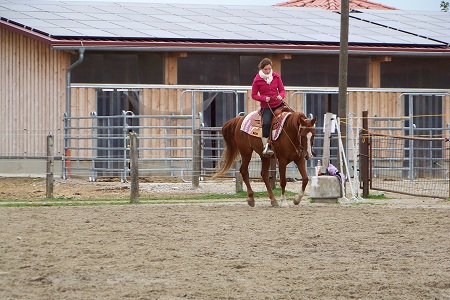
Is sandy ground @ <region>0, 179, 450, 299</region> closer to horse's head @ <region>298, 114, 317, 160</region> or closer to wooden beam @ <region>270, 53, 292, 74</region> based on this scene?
horse's head @ <region>298, 114, 317, 160</region>

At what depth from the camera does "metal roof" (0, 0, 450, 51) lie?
2831cm

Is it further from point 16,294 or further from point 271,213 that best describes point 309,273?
point 271,213

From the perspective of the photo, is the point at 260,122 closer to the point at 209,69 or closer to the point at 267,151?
the point at 267,151

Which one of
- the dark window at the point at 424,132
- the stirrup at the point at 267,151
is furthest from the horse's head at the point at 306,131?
the dark window at the point at 424,132

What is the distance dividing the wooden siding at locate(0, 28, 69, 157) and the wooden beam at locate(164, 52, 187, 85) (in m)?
2.67

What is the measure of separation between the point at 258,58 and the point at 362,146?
921cm

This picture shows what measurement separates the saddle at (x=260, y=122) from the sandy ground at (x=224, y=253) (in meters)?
1.73

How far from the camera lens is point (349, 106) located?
29812 mm

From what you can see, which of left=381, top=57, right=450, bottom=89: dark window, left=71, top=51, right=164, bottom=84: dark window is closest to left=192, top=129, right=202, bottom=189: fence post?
left=71, top=51, right=164, bottom=84: dark window

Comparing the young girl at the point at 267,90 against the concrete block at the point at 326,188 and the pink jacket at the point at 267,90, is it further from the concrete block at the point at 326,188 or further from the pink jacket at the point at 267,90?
the concrete block at the point at 326,188

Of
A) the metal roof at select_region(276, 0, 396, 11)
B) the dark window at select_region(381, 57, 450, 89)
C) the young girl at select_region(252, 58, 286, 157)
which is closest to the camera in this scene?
the young girl at select_region(252, 58, 286, 157)

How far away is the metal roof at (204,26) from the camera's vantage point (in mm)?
28312

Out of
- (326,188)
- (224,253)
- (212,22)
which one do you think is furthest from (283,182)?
(212,22)

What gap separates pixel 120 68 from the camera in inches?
1140
